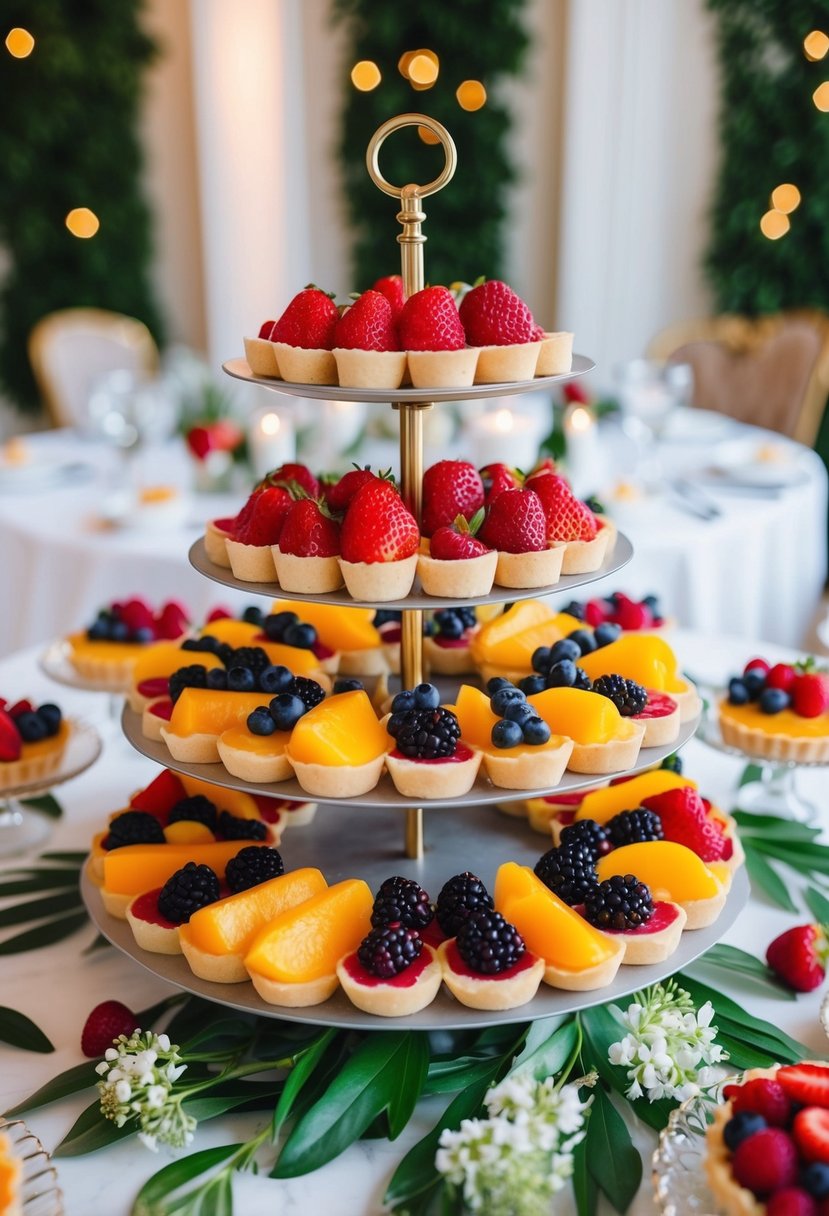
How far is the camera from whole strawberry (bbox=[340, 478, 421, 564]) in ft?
3.98

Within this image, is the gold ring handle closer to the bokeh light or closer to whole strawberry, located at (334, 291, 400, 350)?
whole strawberry, located at (334, 291, 400, 350)

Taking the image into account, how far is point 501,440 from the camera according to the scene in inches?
109

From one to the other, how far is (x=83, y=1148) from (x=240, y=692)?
517 mm

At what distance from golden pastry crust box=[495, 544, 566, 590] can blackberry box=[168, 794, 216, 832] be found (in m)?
0.51

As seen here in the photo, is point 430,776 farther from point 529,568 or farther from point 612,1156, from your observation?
point 612,1156

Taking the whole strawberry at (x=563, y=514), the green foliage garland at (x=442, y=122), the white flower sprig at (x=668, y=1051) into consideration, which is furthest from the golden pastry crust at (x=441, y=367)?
A: the green foliage garland at (x=442, y=122)

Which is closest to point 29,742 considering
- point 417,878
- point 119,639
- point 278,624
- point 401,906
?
point 119,639

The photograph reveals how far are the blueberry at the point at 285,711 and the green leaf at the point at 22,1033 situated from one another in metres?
0.45

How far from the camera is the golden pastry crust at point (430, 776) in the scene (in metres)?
1.21

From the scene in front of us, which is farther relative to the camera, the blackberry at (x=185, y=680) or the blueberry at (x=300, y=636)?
the blueberry at (x=300, y=636)

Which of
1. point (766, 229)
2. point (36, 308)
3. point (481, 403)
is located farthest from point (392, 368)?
point (36, 308)

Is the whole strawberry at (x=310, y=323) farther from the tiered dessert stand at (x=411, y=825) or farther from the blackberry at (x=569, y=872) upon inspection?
the blackberry at (x=569, y=872)

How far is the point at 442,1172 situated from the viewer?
105 centimetres

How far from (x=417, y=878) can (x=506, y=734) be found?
0.31m
